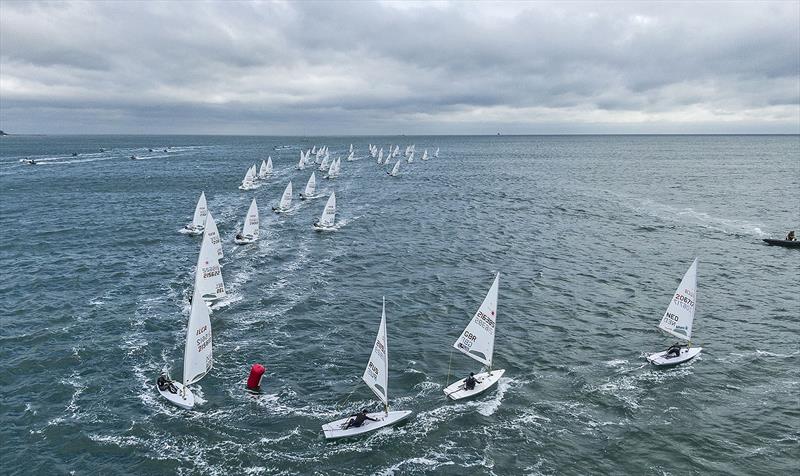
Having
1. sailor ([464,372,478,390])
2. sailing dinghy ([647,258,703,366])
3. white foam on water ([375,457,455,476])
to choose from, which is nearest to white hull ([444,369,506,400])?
sailor ([464,372,478,390])

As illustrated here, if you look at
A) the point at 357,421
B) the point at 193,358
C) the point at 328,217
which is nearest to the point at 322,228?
the point at 328,217

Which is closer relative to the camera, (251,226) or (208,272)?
(208,272)

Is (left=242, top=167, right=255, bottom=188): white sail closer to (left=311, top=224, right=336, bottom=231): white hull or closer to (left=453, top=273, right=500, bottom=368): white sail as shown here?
(left=311, top=224, right=336, bottom=231): white hull

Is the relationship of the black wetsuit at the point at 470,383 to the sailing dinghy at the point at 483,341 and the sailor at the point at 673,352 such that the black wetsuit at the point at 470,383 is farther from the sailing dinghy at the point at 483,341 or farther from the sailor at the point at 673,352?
the sailor at the point at 673,352

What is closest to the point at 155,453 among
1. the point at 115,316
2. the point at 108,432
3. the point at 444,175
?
the point at 108,432

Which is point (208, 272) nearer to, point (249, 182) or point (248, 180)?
point (249, 182)

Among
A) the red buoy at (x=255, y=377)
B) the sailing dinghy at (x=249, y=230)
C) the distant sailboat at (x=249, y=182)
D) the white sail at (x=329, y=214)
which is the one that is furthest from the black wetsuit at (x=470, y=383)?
the distant sailboat at (x=249, y=182)
